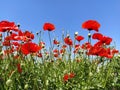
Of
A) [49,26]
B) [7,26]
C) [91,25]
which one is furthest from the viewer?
[49,26]

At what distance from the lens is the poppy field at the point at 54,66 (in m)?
4.14

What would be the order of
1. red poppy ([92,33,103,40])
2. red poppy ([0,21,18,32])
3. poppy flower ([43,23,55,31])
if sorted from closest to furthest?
red poppy ([0,21,18,32])
red poppy ([92,33,103,40])
poppy flower ([43,23,55,31])

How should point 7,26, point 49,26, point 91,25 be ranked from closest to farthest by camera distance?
1. point 7,26
2. point 91,25
3. point 49,26

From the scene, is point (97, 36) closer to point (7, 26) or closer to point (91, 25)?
point (91, 25)

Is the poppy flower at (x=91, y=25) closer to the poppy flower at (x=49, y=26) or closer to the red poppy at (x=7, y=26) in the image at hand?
the poppy flower at (x=49, y=26)

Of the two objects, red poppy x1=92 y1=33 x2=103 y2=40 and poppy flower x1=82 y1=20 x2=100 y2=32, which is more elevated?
poppy flower x1=82 y1=20 x2=100 y2=32

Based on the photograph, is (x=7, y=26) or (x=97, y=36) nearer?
(x=7, y=26)

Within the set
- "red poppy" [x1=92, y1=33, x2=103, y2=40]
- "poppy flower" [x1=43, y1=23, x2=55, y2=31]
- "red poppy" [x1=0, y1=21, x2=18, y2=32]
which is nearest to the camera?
"red poppy" [x1=0, y1=21, x2=18, y2=32]

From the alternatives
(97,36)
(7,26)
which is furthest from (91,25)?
(7,26)

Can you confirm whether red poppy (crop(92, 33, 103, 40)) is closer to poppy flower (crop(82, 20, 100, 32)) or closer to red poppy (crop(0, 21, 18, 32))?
poppy flower (crop(82, 20, 100, 32))

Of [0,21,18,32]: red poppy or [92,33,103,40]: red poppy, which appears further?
[92,33,103,40]: red poppy

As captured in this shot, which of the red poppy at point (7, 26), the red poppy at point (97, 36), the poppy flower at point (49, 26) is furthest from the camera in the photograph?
the poppy flower at point (49, 26)

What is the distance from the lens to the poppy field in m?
4.14

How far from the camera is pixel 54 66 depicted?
5258 millimetres
